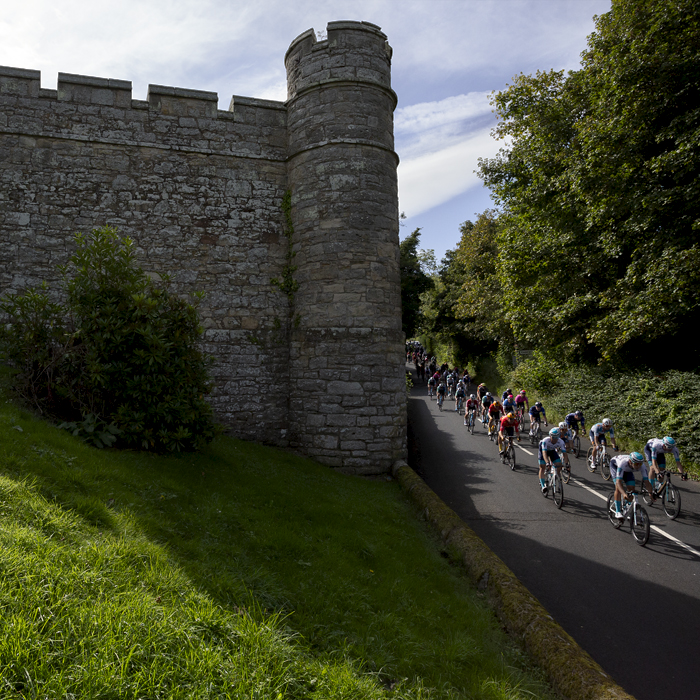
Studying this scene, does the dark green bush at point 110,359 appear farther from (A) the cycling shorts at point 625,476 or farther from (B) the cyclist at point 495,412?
(B) the cyclist at point 495,412

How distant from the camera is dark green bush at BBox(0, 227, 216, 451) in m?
6.62

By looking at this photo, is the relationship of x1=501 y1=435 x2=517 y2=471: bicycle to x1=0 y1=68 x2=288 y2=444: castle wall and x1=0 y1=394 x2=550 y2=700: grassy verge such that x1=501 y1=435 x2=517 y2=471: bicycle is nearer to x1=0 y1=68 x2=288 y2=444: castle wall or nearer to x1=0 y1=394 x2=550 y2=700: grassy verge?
x1=0 y1=68 x2=288 y2=444: castle wall

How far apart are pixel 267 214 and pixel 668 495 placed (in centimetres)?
1071

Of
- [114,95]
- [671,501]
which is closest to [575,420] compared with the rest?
[671,501]

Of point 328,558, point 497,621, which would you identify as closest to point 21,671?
point 328,558

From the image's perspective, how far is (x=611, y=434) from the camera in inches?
510

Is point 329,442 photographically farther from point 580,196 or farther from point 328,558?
point 580,196

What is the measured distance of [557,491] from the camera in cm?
958

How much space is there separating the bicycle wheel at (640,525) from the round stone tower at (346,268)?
465cm

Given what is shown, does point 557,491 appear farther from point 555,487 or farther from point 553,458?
point 553,458

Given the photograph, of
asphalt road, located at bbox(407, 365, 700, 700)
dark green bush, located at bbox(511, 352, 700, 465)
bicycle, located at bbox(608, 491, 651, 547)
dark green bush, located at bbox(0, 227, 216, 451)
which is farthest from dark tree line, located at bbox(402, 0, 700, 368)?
dark green bush, located at bbox(0, 227, 216, 451)

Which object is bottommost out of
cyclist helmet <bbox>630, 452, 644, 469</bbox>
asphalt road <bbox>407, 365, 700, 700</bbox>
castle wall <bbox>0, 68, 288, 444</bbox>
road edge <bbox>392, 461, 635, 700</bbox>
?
asphalt road <bbox>407, 365, 700, 700</bbox>

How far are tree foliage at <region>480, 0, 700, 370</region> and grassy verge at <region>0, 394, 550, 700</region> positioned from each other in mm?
11372

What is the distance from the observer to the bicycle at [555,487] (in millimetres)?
9391
